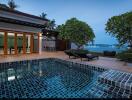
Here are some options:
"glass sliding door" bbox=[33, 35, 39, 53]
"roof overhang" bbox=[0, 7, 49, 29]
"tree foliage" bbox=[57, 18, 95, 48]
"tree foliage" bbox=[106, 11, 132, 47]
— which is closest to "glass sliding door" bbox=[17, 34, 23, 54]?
"roof overhang" bbox=[0, 7, 49, 29]

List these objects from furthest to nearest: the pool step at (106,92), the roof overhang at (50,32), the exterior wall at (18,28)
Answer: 1. the roof overhang at (50,32)
2. the exterior wall at (18,28)
3. the pool step at (106,92)

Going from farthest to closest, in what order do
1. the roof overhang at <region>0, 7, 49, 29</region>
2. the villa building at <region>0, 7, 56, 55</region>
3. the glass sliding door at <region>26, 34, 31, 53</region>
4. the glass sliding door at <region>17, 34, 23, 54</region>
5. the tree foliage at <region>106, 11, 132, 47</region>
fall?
1. the glass sliding door at <region>26, 34, 31, 53</region>
2. the glass sliding door at <region>17, 34, 23, 54</region>
3. the roof overhang at <region>0, 7, 49, 29</region>
4. the villa building at <region>0, 7, 56, 55</region>
5. the tree foliage at <region>106, 11, 132, 47</region>

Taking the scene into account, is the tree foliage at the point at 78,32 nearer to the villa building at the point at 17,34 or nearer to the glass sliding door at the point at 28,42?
the villa building at the point at 17,34

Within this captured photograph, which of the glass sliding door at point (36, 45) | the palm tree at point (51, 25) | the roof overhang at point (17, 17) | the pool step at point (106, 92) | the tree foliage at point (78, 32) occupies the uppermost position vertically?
the palm tree at point (51, 25)

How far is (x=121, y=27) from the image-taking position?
1432 cm

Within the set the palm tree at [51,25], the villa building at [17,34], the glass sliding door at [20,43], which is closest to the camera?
the villa building at [17,34]

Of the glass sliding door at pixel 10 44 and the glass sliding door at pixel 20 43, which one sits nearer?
the glass sliding door at pixel 10 44

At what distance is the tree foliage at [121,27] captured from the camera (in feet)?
45.6

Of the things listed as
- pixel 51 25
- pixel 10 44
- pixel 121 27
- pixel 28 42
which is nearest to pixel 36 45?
pixel 28 42

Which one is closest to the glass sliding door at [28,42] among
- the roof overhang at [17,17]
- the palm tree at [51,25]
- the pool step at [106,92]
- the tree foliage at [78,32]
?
the roof overhang at [17,17]

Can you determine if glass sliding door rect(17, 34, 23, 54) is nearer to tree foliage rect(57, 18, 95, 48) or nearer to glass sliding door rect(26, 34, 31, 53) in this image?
glass sliding door rect(26, 34, 31, 53)

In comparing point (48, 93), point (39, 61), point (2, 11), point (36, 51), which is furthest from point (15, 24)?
point (48, 93)

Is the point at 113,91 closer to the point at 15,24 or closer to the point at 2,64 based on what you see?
the point at 2,64

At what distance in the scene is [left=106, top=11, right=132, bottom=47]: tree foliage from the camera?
547 inches
